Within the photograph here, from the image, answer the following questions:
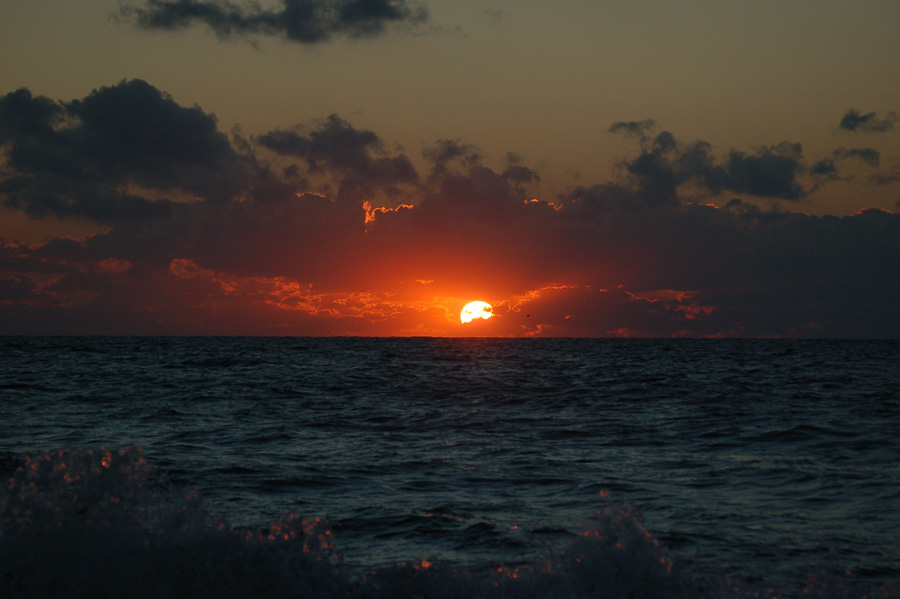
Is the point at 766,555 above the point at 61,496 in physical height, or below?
below

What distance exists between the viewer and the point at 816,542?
8414 mm

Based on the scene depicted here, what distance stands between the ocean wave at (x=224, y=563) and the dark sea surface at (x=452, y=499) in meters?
0.02

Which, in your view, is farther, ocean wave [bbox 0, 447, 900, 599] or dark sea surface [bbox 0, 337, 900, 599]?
dark sea surface [bbox 0, 337, 900, 599]

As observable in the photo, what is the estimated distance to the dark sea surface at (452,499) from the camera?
6.66 m

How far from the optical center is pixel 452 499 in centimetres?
1063

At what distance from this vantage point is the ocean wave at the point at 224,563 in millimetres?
6398

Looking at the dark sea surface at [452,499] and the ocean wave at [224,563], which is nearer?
the ocean wave at [224,563]

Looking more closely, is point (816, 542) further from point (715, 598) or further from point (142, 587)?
point (142, 587)

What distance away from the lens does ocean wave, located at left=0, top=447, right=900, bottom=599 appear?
6398 millimetres

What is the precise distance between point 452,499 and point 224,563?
14.6 feet

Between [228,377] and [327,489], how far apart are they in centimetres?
2728

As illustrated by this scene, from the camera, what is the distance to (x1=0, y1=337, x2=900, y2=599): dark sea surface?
6656mm

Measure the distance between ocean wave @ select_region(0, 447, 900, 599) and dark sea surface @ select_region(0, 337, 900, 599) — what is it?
0.06ft

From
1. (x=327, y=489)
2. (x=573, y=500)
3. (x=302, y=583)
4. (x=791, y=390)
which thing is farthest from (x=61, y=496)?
(x=791, y=390)
